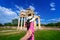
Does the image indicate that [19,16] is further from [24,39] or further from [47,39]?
[24,39]

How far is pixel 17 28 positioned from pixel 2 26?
1298 mm

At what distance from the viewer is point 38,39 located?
24.8 feet

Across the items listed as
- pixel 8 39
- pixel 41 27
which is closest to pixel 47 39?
pixel 8 39

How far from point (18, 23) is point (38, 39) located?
5.32m

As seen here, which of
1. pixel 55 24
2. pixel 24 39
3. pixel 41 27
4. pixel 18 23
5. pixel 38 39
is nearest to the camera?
pixel 24 39

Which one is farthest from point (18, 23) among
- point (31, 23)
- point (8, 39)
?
point (31, 23)

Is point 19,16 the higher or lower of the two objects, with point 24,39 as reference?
higher

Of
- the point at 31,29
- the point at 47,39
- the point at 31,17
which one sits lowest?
the point at 47,39

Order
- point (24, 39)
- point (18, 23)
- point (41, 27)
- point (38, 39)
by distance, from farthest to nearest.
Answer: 1. point (18, 23)
2. point (41, 27)
3. point (38, 39)
4. point (24, 39)

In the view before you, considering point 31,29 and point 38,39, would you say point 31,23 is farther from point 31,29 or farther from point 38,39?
point 38,39

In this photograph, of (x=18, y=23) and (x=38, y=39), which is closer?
(x=38, y=39)

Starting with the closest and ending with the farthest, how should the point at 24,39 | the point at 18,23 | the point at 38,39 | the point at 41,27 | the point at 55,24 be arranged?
the point at 24,39 → the point at 38,39 → the point at 55,24 → the point at 41,27 → the point at 18,23

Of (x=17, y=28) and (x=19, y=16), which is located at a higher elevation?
(x=19, y=16)

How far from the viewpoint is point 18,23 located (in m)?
12.7
